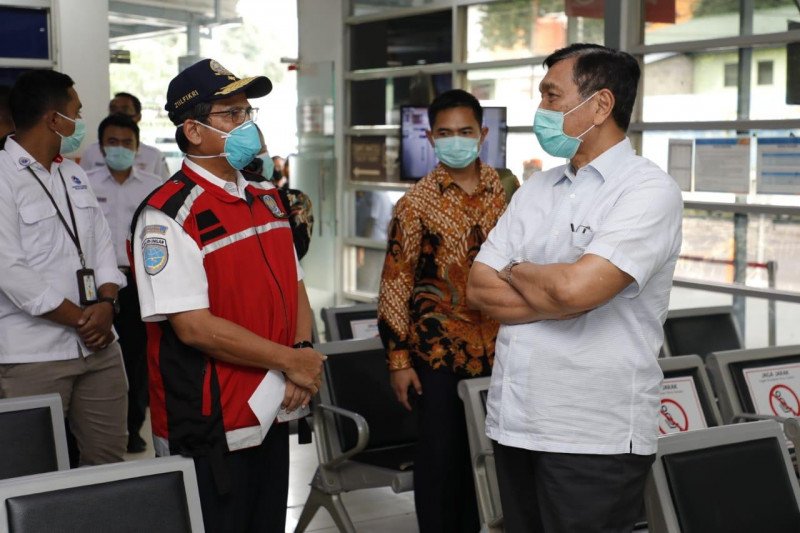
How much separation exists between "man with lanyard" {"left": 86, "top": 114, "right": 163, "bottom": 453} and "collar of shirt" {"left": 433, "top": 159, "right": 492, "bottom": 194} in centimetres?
263

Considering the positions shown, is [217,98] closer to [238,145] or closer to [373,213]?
[238,145]

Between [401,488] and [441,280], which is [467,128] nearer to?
[441,280]

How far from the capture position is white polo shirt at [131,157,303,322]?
7.48 feet

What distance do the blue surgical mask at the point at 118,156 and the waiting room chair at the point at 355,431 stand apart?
2.27 metres

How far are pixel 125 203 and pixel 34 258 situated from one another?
8.08ft

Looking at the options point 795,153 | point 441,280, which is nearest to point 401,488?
point 441,280

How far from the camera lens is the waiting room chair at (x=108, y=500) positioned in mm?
1803

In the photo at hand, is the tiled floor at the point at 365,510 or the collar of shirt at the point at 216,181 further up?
the collar of shirt at the point at 216,181

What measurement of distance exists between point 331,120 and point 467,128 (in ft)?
19.4

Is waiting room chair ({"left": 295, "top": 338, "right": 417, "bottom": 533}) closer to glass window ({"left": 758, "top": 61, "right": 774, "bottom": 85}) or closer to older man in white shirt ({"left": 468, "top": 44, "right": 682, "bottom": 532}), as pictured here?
older man in white shirt ({"left": 468, "top": 44, "right": 682, "bottom": 532})

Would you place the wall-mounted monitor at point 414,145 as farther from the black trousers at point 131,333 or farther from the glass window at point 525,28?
the black trousers at point 131,333

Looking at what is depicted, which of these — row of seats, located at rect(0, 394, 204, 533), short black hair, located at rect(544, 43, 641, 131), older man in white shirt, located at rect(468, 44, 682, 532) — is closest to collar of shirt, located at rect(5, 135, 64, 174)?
row of seats, located at rect(0, 394, 204, 533)

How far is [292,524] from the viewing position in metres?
4.41

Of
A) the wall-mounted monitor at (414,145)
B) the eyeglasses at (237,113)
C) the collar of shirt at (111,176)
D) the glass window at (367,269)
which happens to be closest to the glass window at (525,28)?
the wall-mounted monitor at (414,145)
